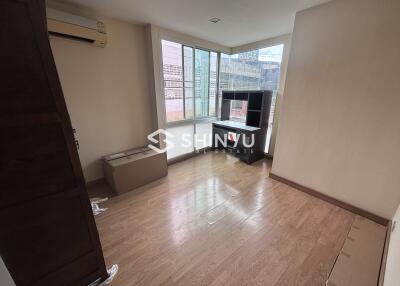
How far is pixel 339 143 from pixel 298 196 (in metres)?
0.85

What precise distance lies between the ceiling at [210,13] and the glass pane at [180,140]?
167 cm

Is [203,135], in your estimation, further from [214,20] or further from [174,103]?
[214,20]

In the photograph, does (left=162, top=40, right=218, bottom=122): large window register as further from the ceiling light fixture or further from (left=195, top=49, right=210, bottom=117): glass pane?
the ceiling light fixture

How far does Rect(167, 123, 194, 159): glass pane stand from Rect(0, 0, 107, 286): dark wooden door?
219cm

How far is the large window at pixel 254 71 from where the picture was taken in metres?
3.13

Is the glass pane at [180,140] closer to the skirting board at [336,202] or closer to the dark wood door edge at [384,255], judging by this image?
the skirting board at [336,202]

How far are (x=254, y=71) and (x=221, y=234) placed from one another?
3.14 metres

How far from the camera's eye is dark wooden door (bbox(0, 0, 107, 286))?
76 centimetres

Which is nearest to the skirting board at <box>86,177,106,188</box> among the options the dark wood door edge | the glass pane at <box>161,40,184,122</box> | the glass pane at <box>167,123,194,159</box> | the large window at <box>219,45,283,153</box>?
the glass pane at <box>167,123,194,159</box>

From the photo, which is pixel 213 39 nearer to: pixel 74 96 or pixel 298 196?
pixel 74 96

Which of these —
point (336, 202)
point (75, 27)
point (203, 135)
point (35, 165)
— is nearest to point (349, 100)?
point (336, 202)

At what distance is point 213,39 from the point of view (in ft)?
10.3

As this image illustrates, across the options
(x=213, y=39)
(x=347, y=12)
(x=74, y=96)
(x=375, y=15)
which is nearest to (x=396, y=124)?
(x=375, y=15)

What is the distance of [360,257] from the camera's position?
1481 mm
